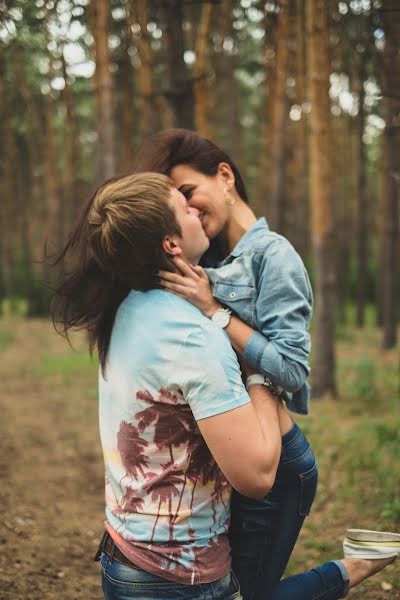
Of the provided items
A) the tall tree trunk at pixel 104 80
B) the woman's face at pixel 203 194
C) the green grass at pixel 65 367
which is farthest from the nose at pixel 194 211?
the green grass at pixel 65 367

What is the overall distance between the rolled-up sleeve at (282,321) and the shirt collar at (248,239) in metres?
0.13

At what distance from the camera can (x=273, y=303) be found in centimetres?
233

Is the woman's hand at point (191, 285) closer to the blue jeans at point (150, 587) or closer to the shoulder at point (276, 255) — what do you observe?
the shoulder at point (276, 255)

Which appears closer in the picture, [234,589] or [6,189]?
[234,589]

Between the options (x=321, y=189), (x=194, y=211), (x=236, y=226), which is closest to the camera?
(x=194, y=211)

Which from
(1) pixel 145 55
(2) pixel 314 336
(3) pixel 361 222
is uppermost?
(1) pixel 145 55

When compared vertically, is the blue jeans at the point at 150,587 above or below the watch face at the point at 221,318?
below

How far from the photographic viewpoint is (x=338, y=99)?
17.5 meters

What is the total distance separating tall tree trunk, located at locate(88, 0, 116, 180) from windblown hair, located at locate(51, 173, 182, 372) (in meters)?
7.86

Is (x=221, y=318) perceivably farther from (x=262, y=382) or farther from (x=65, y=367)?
(x=65, y=367)

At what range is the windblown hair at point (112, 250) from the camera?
202 cm

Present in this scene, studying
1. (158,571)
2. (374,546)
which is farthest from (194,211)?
(374,546)

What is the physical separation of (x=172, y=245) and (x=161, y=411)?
0.55m

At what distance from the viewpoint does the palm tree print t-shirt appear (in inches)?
76.4
